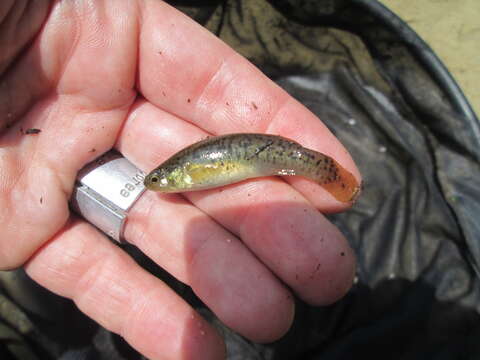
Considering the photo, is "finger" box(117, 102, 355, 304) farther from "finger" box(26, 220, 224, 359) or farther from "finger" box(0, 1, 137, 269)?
"finger" box(26, 220, 224, 359)

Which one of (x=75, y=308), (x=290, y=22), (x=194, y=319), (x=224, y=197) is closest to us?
(x=194, y=319)

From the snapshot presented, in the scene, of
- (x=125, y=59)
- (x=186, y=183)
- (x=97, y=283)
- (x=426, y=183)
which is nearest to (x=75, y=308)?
(x=97, y=283)

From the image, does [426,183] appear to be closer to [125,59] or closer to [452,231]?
[452,231]

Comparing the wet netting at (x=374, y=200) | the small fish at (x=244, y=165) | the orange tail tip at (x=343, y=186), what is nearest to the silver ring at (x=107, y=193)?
the small fish at (x=244, y=165)

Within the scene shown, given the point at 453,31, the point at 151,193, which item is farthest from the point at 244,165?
the point at 453,31

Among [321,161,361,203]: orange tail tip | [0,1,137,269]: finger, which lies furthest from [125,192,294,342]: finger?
[321,161,361,203]: orange tail tip
